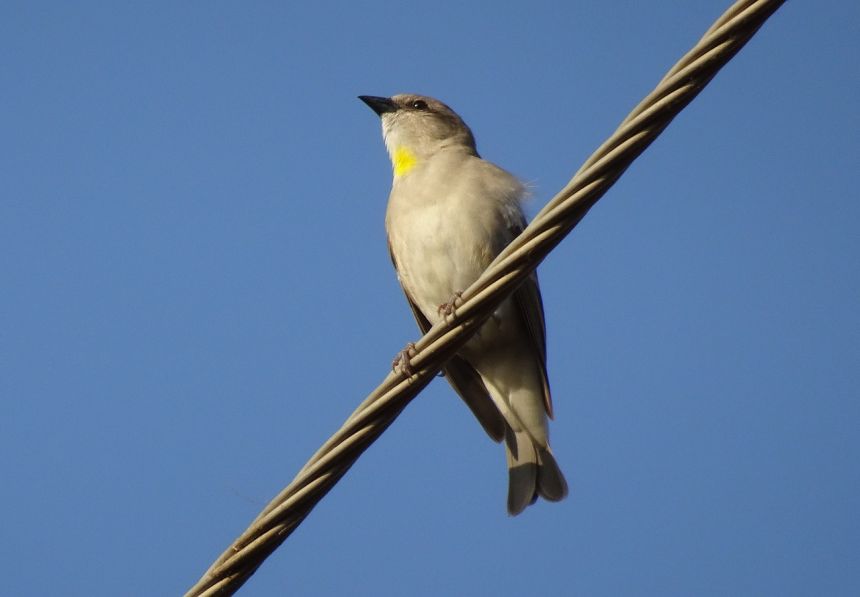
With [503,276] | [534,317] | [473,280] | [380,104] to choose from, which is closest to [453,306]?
[503,276]

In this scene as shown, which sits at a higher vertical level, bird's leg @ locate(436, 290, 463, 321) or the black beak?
the black beak

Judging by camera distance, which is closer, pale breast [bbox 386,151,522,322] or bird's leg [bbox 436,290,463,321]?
bird's leg [bbox 436,290,463,321]

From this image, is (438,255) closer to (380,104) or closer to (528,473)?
(528,473)

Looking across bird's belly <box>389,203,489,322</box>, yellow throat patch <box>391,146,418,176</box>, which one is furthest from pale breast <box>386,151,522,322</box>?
yellow throat patch <box>391,146,418,176</box>

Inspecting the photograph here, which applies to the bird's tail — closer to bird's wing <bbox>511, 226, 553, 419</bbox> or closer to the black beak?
bird's wing <bbox>511, 226, 553, 419</bbox>

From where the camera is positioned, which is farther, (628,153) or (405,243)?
(405,243)

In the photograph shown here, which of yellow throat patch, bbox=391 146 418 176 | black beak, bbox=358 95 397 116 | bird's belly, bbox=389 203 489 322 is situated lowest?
bird's belly, bbox=389 203 489 322

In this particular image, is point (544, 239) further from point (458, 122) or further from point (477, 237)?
point (458, 122)

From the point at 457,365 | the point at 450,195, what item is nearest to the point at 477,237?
the point at 450,195
